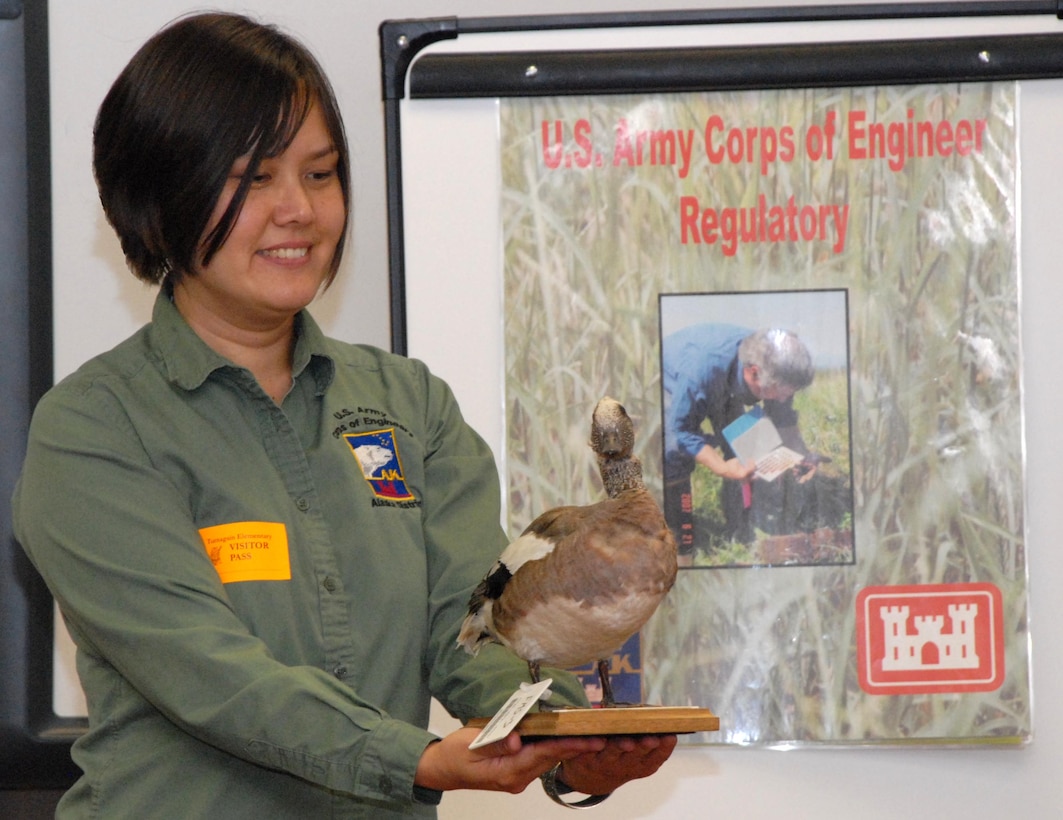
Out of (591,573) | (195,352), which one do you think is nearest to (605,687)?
(591,573)

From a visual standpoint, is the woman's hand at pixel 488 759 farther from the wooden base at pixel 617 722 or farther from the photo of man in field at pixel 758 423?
the photo of man in field at pixel 758 423

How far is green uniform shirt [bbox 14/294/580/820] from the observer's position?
0.97 m

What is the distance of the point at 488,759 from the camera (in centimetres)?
94

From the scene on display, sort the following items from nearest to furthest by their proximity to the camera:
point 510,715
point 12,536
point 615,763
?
point 510,715
point 615,763
point 12,536

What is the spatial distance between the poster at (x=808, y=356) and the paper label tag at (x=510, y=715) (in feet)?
2.32

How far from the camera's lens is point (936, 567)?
1.62 meters

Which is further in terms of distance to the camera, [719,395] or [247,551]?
[719,395]

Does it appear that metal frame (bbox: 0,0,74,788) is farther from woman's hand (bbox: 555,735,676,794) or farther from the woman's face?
woman's hand (bbox: 555,735,676,794)

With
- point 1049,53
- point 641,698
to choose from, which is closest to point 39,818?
point 641,698

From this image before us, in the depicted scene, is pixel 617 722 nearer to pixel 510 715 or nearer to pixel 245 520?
pixel 510 715

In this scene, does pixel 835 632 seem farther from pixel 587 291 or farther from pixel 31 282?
pixel 31 282

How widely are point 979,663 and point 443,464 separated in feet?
2.76

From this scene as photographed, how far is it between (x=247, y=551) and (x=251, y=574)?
2 cm

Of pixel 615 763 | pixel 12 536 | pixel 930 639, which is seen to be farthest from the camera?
pixel 12 536
